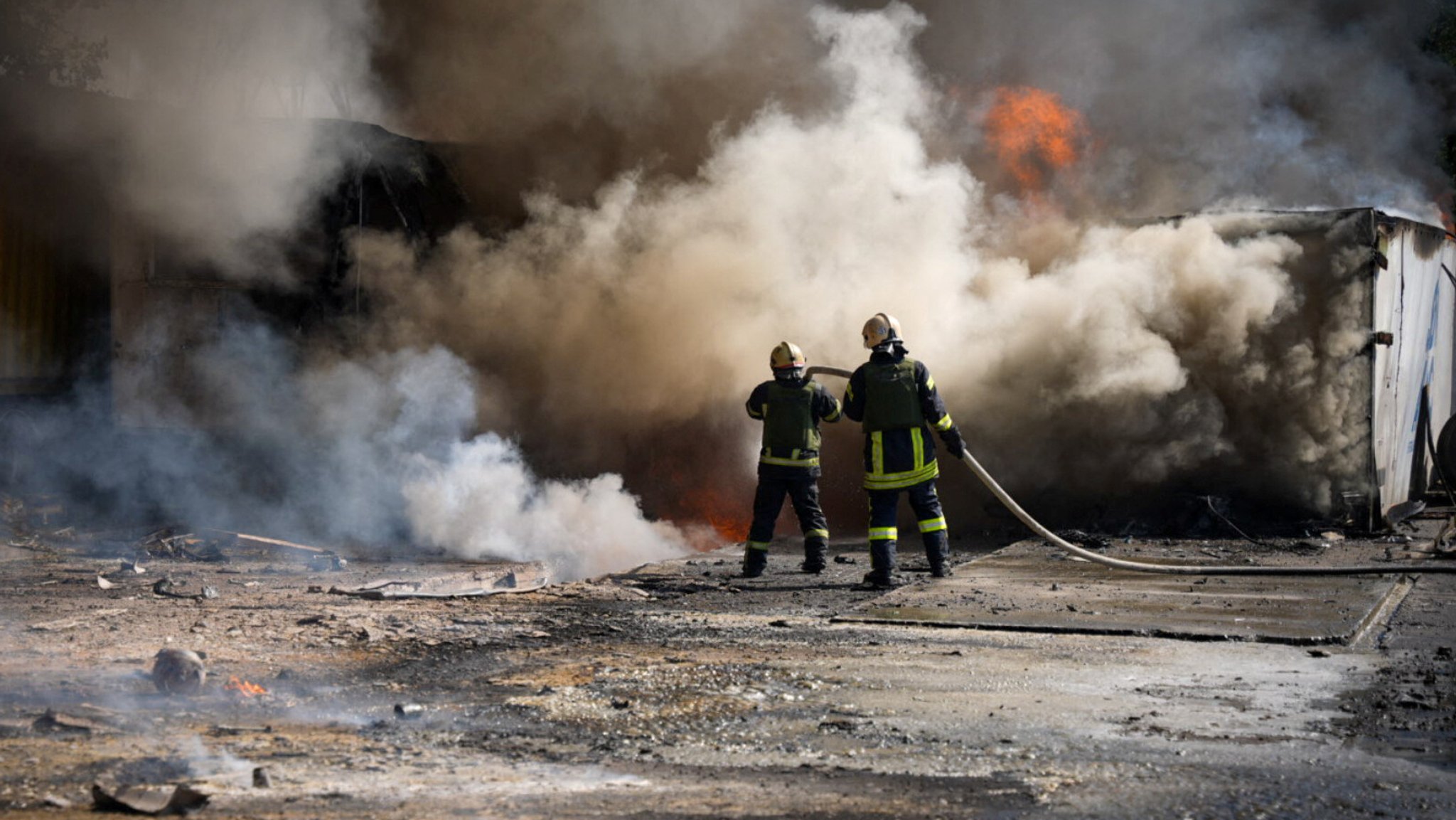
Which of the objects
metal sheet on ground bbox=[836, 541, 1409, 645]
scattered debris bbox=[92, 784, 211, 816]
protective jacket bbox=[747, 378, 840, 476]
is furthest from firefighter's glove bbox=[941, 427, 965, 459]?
scattered debris bbox=[92, 784, 211, 816]

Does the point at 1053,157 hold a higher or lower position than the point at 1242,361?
higher

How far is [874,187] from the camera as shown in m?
11.3

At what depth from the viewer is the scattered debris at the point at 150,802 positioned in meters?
3.35

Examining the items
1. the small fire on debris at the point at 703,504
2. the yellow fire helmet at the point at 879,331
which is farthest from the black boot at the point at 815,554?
the small fire on debris at the point at 703,504

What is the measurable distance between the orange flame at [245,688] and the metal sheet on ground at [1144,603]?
2.93 metres

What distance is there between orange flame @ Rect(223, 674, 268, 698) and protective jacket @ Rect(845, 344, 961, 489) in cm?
394

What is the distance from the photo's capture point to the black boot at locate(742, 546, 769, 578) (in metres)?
8.30

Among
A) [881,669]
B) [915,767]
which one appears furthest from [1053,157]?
[915,767]

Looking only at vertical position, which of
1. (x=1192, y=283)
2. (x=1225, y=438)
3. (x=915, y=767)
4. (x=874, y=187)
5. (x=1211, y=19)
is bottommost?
(x=915, y=767)

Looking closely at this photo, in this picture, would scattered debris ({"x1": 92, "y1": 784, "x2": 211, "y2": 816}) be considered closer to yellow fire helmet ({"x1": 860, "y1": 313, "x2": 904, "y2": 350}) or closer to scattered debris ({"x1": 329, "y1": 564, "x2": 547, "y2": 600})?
scattered debris ({"x1": 329, "y1": 564, "x2": 547, "y2": 600})

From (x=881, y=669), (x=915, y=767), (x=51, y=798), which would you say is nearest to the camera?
(x=51, y=798)

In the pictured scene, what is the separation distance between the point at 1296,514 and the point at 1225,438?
2.55 ft

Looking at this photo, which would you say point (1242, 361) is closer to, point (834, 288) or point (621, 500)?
point (834, 288)

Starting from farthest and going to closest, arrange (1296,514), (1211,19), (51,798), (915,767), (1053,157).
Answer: (1211,19) → (1053,157) → (1296,514) → (915,767) → (51,798)
